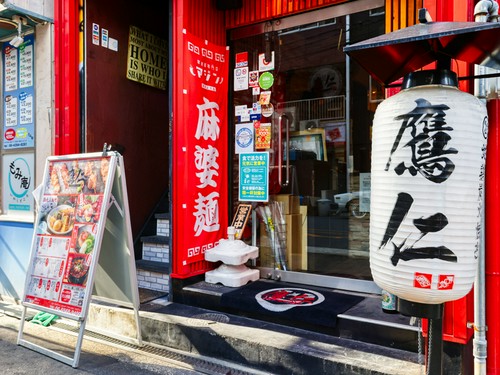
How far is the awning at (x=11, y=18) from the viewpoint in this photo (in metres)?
4.37

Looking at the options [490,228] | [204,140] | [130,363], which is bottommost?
[130,363]

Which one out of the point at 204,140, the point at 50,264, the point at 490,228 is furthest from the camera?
the point at 204,140

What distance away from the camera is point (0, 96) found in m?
5.40

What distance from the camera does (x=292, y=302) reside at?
3.80m

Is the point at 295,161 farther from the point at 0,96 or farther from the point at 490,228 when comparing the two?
the point at 0,96

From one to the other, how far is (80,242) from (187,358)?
53.6 inches

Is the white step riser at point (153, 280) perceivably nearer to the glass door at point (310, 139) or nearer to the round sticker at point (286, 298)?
the glass door at point (310, 139)

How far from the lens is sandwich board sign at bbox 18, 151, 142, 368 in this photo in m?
3.44

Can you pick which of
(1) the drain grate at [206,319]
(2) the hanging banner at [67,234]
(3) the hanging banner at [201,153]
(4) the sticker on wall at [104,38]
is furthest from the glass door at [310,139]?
(2) the hanging banner at [67,234]

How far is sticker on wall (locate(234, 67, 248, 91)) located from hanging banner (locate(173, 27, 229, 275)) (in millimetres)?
124

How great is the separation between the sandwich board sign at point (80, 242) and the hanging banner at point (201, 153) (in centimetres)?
73

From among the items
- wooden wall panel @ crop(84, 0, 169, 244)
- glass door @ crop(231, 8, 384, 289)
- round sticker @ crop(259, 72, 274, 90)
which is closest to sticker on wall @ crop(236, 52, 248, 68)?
glass door @ crop(231, 8, 384, 289)

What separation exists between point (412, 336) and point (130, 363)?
2.29m

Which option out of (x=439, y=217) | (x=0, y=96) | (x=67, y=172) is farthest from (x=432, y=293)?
(x=0, y=96)
